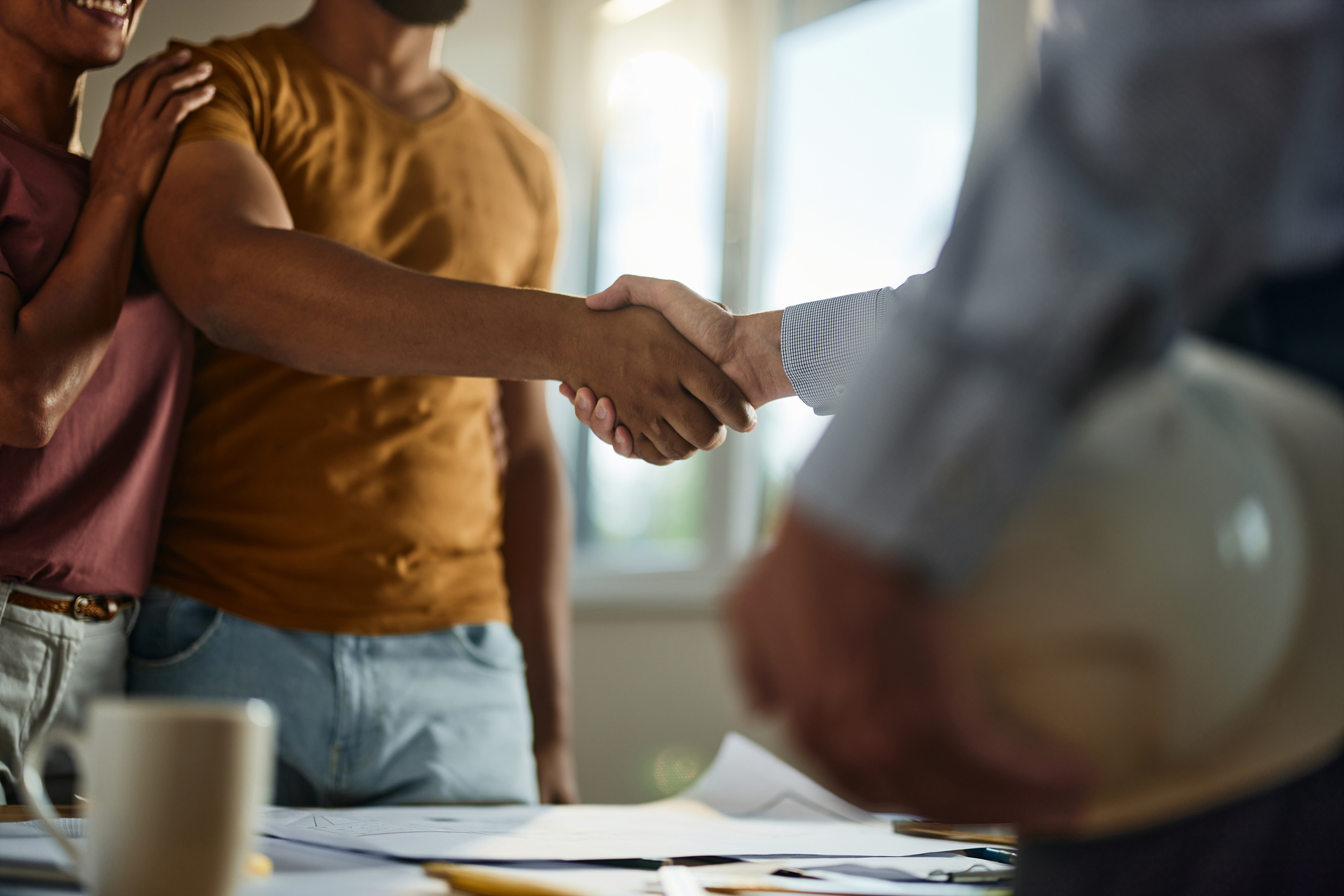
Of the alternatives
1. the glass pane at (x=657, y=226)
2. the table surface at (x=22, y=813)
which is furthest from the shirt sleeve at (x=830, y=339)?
the glass pane at (x=657, y=226)

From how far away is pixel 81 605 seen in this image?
1.02 m

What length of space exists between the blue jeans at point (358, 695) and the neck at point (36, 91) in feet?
1.68

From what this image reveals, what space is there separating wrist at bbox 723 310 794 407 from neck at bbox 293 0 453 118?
63 cm

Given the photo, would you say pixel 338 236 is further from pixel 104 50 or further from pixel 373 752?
pixel 373 752

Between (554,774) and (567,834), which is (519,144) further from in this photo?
(567,834)

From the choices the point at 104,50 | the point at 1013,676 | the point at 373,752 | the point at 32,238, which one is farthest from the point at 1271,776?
the point at 104,50

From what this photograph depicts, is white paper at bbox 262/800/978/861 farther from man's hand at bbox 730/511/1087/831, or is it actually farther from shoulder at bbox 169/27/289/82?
shoulder at bbox 169/27/289/82

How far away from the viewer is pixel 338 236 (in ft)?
4.29

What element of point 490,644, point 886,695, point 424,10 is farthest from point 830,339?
point 424,10

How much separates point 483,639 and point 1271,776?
1021 millimetres

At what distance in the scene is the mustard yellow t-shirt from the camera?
1.20 metres

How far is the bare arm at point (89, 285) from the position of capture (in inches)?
37.2

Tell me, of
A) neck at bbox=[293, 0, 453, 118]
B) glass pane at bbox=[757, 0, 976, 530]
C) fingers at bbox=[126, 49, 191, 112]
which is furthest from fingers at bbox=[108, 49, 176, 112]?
glass pane at bbox=[757, 0, 976, 530]

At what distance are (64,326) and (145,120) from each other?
0.95 feet
